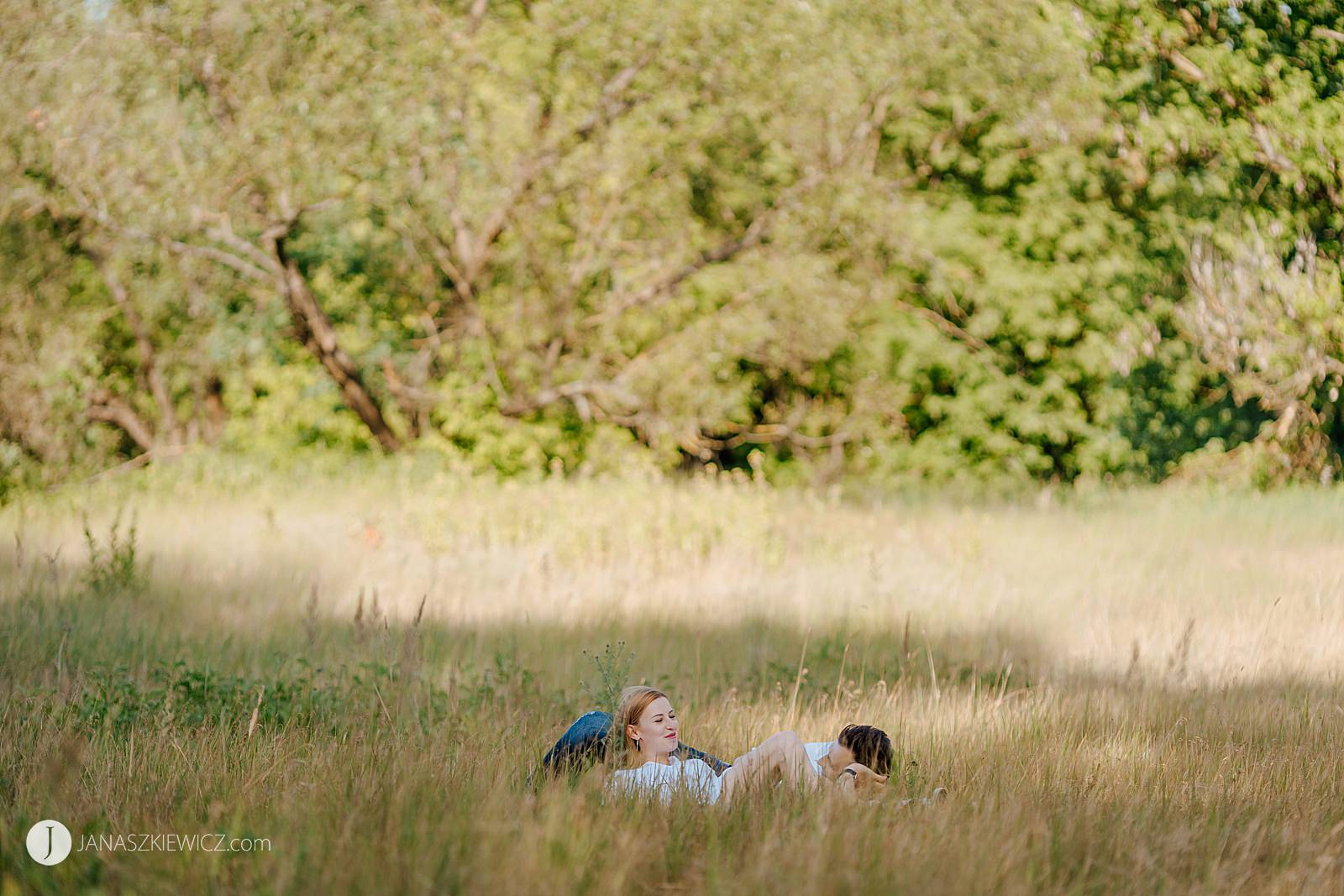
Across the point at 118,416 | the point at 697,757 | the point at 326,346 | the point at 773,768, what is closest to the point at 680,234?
the point at 326,346

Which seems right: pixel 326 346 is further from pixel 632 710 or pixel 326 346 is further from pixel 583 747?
pixel 583 747

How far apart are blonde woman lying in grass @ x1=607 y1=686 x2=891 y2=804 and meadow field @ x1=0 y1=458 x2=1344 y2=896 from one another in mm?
139

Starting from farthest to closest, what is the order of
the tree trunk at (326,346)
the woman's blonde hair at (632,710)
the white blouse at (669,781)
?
the tree trunk at (326,346) < the woman's blonde hair at (632,710) < the white blouse at (669,781)

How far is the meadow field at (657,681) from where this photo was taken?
10.8 ft

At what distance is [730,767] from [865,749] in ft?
1.71

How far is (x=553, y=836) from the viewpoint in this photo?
316cm

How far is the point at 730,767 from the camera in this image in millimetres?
4562

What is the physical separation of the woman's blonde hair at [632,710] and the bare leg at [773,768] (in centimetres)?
41

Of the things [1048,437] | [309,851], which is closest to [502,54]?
[1048,437]

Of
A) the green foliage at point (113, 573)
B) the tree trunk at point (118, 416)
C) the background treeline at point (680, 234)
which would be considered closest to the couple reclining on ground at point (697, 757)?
the green foliage at point (113, 573)

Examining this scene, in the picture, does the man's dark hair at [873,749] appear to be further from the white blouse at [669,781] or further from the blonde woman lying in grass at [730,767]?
the white blouse at [669,781]

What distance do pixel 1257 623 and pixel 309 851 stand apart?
6.24m

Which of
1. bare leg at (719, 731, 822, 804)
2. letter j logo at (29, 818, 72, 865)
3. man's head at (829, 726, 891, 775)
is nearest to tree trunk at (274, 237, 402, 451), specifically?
man's head at (829, 726, 891, 775)

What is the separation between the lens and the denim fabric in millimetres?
4355
